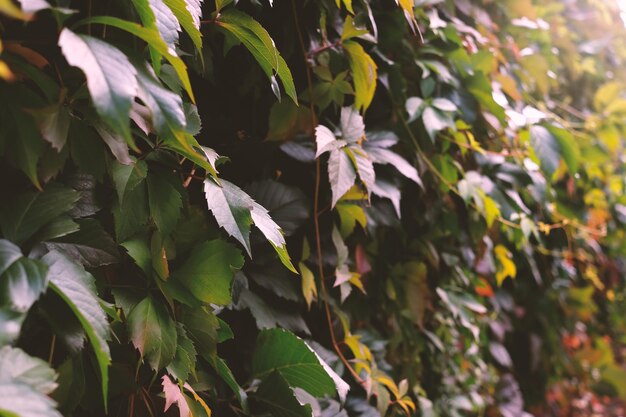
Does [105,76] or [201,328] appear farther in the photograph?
[201,328]

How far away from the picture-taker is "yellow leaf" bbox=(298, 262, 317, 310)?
1095 mm

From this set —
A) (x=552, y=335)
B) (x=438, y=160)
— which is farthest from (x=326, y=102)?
(x=552, y=335)

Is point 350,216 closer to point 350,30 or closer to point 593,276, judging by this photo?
point 350,30

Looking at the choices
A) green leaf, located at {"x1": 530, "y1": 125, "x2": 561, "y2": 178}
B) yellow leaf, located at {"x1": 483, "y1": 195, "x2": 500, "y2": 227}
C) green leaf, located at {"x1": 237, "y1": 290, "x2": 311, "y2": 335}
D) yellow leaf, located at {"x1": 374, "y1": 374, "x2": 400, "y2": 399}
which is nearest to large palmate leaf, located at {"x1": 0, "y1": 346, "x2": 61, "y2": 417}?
green leaf, located at {"x1": 237, "y1": 290, "x2": 311, "y2": 335}

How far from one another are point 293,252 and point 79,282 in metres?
0.61

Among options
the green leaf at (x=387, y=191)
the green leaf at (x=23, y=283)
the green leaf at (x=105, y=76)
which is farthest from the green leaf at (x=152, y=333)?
the green leaf at (x=387, y=191)

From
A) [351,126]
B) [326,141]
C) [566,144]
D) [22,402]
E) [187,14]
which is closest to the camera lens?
[22,402]

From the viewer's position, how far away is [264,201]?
1.09 meters

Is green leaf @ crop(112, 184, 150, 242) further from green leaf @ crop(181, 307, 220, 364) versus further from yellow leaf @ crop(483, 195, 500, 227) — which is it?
yellow leaf @ crop(483, 195, 500, 227)

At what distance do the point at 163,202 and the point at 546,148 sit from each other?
124 cm

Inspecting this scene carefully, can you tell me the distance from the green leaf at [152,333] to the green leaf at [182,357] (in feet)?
0.08

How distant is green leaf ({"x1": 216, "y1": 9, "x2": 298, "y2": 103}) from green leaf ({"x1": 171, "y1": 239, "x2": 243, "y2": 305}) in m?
0.26

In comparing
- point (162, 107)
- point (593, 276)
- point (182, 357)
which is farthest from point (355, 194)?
point (593, 276)

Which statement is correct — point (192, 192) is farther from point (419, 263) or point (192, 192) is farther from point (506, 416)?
point (506, 416)
